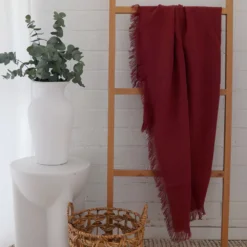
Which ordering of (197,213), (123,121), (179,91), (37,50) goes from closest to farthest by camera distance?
(37,50), (179,91), (197,213), (123,121)

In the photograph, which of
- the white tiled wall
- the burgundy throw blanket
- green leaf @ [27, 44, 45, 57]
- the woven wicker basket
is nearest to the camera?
the woven wicker basket

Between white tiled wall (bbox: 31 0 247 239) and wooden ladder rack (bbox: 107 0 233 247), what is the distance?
0.13m

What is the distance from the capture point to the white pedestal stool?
1759 mm

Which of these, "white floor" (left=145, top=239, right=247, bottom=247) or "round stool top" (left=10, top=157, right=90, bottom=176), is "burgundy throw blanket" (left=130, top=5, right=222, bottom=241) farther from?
"round stool top" (left=10, top=157, right=90, bottom=176)

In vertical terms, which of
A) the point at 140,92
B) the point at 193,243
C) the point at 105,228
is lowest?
the point at 193,243

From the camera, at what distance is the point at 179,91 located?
6.33 ft

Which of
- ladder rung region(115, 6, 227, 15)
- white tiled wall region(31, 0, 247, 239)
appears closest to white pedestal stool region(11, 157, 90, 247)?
white tiled wall region(31, 0, 247, 239)

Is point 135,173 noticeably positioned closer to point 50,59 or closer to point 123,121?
point 123,121

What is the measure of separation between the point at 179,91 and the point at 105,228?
70 centimetres

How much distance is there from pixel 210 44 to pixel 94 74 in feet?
1.88

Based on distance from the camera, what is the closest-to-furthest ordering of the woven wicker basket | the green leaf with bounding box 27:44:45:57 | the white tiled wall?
1. the woven wicker basket
2. the green leaf with bounding box 27:44:45:57
3. the white tiled wall

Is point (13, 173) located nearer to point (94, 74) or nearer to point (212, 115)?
point (94, 74)

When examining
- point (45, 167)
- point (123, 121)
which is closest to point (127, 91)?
point (123, 121)

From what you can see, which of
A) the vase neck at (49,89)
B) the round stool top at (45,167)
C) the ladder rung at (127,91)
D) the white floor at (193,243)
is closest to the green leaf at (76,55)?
the vase neck at (49,89)
